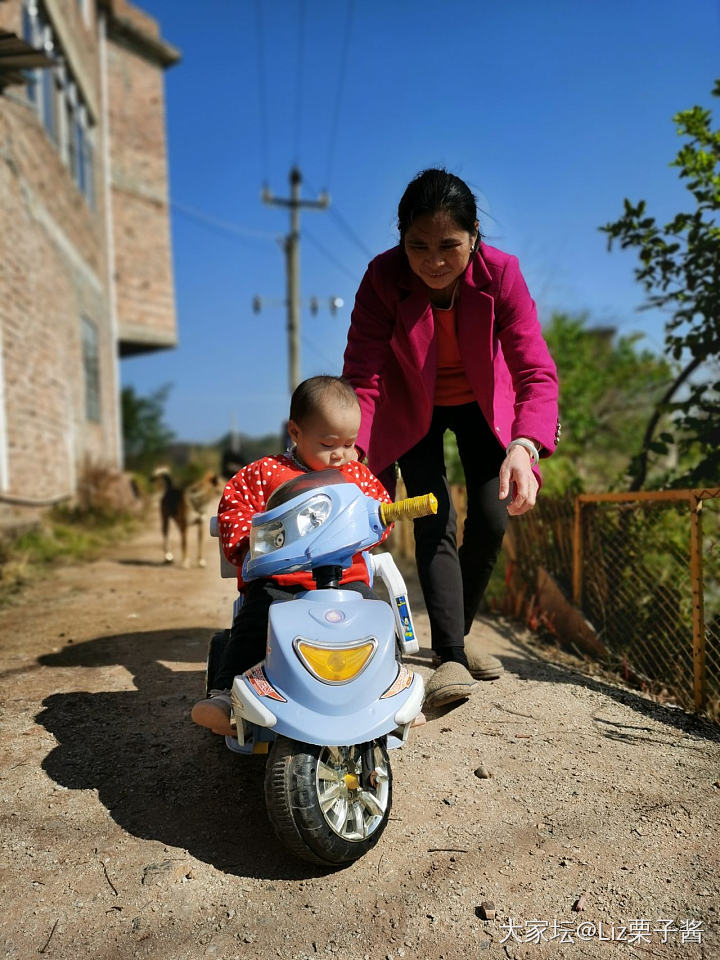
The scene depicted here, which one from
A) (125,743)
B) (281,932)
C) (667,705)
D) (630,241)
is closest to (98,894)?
(281,932)

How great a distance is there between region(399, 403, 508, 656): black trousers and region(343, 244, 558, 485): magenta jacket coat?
0.47 ft

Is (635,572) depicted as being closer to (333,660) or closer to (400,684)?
(400,684)

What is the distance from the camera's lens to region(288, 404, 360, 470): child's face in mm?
2381

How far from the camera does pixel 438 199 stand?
2572 mm

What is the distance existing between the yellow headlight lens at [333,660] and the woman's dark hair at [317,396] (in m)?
0.76

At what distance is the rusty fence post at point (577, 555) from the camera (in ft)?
15.3

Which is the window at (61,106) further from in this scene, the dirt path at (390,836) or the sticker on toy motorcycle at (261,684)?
the sticker on toy motorcycle at (261,684)

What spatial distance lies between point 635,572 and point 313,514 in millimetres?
3052

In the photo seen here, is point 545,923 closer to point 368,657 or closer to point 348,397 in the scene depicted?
point 368,657

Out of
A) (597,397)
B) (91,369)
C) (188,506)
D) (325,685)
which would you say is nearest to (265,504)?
(325,685)

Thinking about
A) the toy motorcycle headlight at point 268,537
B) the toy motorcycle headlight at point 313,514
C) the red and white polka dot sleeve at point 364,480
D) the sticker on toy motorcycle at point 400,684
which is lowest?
the sticker on toy motorcycle at point 400,684

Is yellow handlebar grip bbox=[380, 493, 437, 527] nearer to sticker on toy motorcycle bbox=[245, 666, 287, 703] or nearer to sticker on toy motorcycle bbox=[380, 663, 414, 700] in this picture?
sticker on toy motorcycle bbox=[380, 663, 414, 700]

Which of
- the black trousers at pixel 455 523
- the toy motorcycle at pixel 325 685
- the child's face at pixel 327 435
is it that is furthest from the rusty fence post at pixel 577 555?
the toy motorcycle at pixel 325 685

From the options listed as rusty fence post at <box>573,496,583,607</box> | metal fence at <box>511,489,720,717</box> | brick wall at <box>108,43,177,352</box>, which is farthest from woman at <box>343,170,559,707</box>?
brick wall at <box>108,43,177,352</box>
